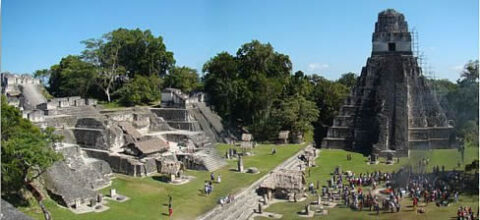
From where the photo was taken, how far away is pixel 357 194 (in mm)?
21250

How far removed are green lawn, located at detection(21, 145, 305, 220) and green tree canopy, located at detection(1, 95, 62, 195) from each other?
41.6 inches

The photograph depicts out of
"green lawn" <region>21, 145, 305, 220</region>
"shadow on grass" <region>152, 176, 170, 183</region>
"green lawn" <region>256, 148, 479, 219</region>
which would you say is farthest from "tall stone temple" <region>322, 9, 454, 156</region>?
"shadow on grass" <region>152, 176, 170, 183</region>

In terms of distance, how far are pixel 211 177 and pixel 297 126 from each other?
1330 cm

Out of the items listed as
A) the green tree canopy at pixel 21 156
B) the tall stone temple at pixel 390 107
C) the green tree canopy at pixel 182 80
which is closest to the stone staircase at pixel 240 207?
the green tree canopy at pixel 21 156

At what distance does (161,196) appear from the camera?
19.6 m

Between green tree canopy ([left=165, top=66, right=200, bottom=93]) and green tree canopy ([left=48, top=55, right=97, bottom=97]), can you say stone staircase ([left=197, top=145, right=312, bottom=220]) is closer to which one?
green tree canopy ([left=48, top=55, right=97, bottom=97])

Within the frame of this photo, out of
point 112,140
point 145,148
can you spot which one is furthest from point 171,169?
point 112,140

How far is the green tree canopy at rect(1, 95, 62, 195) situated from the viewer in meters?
16.1

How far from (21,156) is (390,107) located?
2455cm

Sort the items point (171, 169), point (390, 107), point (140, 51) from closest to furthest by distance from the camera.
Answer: point (171, 169), point (390, 107), point (140, 51)

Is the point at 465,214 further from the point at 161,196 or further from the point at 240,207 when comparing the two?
the point at 161,196

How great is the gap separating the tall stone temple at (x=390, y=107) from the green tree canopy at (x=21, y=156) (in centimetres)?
2109

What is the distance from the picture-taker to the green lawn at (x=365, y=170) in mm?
18250

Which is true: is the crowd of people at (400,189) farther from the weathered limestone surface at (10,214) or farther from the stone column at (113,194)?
the weathered limestone surface at (10,214)
